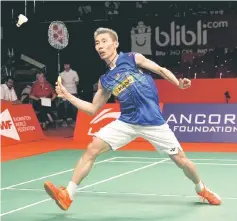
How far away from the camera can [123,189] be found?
7445 mm

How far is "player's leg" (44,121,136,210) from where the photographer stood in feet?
19.1

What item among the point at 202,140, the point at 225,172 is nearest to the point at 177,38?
the point at 202,140

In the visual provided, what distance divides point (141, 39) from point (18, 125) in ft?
24.8

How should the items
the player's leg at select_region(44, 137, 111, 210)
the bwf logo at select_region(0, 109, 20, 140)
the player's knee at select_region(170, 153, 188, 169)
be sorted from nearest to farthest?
the player's leg at select_region(44, 137, 111, 210) → the player's knee at select_region(170, 153, 188, 169) → the bwf logo at select_region(0, 109, 20, 140)

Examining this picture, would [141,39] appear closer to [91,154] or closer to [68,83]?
[68,83]

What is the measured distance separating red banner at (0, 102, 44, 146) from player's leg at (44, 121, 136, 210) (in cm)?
697

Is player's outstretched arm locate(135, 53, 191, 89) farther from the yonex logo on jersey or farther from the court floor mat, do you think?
the court floor mat

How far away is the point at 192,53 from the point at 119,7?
308 centimetres

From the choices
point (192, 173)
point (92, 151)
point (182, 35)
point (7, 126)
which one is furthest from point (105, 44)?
point (182, 35)

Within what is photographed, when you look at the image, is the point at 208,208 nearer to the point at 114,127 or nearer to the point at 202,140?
the point at 114,127

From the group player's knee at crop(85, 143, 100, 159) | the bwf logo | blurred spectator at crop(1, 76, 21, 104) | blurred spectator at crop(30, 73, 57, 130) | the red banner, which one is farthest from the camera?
blurred spectator at crop(30, 73, 57, 130)

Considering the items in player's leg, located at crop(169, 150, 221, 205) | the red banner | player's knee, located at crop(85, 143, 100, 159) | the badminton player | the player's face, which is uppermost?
the player's face

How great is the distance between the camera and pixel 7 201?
22.3ft

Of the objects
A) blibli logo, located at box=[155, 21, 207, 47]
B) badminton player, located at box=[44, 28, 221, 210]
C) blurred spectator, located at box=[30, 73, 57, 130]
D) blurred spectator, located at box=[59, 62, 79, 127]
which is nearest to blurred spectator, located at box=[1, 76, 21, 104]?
blurred spectator, located at box=[30, 73, 57, 130]
